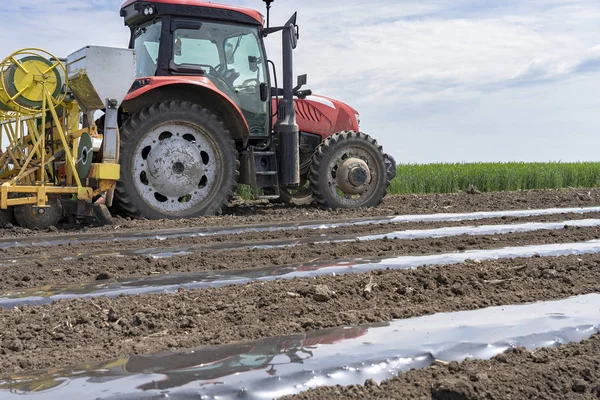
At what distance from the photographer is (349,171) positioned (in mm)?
8398

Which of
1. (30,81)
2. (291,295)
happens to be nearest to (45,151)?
(30,81)

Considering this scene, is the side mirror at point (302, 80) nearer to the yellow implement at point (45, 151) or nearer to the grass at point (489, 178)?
the yellow implement at point (45, 151)

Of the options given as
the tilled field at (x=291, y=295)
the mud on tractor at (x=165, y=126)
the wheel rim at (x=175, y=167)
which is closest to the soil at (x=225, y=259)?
the tilled field at (x=291, y=295)

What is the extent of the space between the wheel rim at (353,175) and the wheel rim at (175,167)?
1.73 meters

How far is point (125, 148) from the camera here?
22.5 ft

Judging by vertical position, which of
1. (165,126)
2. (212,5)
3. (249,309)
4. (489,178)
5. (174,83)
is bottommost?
(249,309)

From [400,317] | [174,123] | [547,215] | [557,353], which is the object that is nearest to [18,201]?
[174,123]

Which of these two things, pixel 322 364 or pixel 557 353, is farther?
pixel 557 353

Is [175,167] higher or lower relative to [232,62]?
lower

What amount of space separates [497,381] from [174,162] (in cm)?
526

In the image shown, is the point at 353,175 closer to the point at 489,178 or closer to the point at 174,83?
the point at 174,83

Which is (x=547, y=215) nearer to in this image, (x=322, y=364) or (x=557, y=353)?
(x=557, y=353)

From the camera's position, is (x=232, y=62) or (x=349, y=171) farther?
(x=349, y=171)

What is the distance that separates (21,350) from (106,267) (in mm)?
1733
